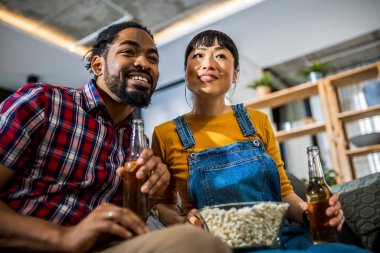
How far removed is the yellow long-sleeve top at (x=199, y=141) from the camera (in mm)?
1330

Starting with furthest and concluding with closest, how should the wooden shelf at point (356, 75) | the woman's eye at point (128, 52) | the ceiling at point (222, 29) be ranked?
the ceiling at point (222, 29) → the wooden shelf at point (356, 75) → the woman's eye at point (128, 52)

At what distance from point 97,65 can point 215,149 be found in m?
0.67

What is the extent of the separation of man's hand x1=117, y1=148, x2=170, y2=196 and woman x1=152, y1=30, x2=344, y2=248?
0.18 meters

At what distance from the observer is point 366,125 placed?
524cm

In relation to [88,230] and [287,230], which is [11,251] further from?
[287,230]

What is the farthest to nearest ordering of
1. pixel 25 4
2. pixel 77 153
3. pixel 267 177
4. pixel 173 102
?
pixel 173 102
pixel 25 4
pixel 267 177
pixel 77 153

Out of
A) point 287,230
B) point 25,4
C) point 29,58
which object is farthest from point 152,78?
point 29,58

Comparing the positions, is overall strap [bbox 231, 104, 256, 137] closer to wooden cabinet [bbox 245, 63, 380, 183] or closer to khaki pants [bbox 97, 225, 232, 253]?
khaki pants [bbox 97, 225, 232, 253]

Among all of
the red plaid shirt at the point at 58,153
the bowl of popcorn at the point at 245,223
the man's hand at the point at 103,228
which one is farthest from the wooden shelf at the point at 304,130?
the man's hand at the point at 103,228

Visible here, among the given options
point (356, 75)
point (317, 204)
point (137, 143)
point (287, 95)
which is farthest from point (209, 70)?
point (287, 95)

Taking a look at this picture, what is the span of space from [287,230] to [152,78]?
0.80m

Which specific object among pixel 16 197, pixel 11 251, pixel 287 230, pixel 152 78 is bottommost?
pixel 287 230

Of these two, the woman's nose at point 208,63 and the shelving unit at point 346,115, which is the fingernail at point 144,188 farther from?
the shelving unit at point 346,115

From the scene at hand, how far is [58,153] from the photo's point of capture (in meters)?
1.06
